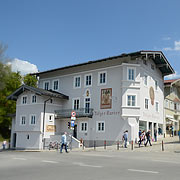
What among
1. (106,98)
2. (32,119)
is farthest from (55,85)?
(106,98)

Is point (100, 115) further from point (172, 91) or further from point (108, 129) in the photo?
point (172, 91)

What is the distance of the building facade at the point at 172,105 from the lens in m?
40.3

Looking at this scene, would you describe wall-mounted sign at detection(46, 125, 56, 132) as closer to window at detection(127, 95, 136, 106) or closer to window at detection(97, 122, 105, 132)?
window at detection(97, 122, 105, 132)

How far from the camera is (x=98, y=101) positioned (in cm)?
3459

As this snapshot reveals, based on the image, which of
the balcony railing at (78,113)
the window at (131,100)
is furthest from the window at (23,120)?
the window at (131,100)

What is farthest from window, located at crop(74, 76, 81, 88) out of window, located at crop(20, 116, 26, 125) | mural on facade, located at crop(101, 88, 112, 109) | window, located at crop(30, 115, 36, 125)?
window, located at crop(20, 116, 26, 125)

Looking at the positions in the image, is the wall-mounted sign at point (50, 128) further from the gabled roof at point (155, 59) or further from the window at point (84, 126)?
the gabled roof at point (155, 59)

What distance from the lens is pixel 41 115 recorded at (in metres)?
35.7

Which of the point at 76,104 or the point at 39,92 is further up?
the point at 39,92

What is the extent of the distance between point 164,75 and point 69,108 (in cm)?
1427

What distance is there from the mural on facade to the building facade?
10.8 meters

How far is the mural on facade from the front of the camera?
33406 millimetres

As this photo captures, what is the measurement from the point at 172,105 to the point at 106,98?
45.7ft

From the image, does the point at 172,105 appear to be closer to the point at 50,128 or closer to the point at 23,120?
the point at 50,128
